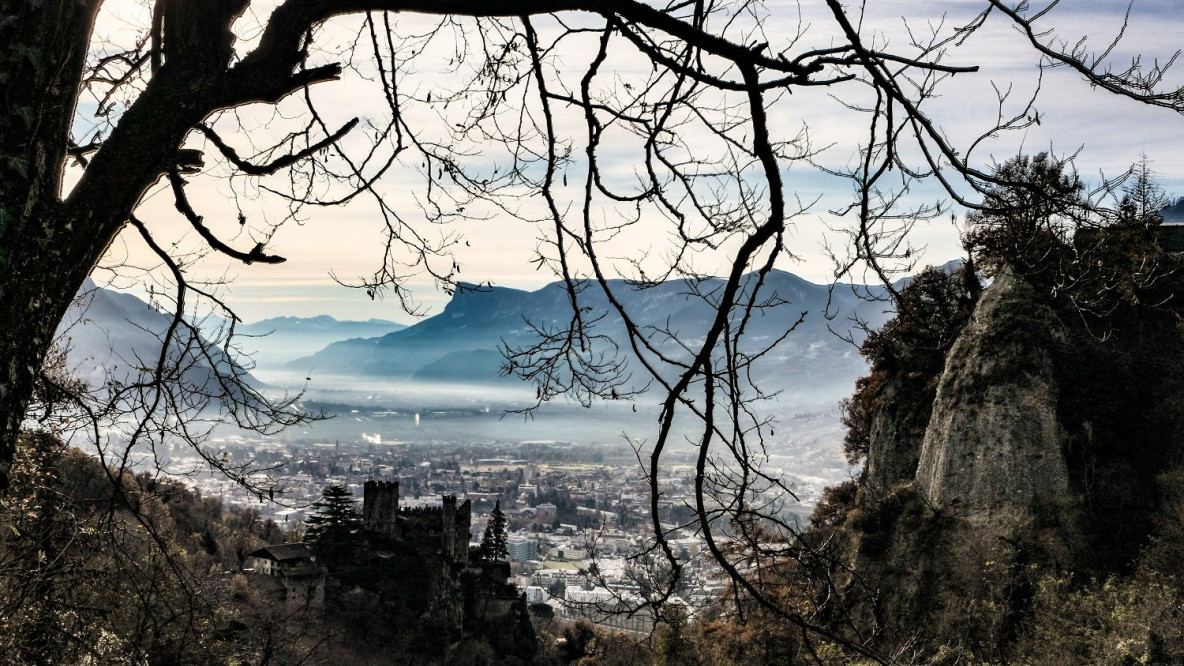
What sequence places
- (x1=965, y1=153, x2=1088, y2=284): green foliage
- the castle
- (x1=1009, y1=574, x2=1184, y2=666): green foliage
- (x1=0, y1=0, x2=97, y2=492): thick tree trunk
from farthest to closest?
the castle, (x1=1009, y1=574, x2=1184, y2=666): green foliage, (x1=965, y1=153, x2=1088, y2=284): green foliage, (x1=0, y1=0, x2=97, y2=492): thick tree trunk

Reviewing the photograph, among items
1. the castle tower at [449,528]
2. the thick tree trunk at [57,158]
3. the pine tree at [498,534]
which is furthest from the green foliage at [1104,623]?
the pine tree at [498,534]

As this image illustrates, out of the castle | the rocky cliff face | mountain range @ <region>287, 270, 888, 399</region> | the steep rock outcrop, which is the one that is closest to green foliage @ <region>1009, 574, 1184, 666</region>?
the rocky cliff face

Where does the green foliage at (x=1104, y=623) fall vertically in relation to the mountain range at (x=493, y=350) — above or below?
below

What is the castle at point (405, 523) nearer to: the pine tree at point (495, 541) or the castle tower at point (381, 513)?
the castle tower at point (381, 513)

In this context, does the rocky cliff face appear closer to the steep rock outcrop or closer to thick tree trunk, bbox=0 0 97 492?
the steep rock outcrop

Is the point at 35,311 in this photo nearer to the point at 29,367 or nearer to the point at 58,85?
the point at 29,367

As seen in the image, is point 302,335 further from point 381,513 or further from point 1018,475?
point 1018,475

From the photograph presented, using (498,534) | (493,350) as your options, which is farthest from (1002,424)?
(493,350)
